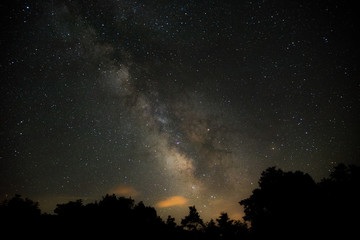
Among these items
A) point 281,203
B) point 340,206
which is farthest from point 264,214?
point 340,206

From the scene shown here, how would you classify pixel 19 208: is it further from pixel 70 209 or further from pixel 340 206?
pixel 340 206

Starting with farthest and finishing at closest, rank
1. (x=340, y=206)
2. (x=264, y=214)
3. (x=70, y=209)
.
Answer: (x=264, y=214) < (x=70, y=209) < (x=340, y=206)

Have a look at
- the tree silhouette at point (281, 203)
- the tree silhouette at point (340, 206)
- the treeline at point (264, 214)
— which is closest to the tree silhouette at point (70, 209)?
the treeline at point (264, 214)

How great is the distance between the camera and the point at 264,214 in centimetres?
2084

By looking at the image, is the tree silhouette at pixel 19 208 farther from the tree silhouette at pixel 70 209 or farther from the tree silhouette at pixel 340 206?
the tree silhouette at pixel 340 206

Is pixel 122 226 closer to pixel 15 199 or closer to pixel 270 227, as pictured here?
pixel 15 199

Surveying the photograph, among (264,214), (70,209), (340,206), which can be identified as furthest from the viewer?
(264,214)

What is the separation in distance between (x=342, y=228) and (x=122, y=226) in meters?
18.4

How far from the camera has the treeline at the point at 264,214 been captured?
51.3ft

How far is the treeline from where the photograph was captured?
51.3 ft

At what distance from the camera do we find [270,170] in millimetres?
22781

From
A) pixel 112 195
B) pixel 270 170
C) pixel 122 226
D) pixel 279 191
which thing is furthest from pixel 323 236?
pixel 112 195

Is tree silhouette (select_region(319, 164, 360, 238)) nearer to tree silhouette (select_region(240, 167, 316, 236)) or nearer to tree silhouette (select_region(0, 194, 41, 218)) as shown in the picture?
tree silhouette (select_region(240, 167, 316, 236))

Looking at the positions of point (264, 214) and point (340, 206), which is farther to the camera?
point (264, 214)
